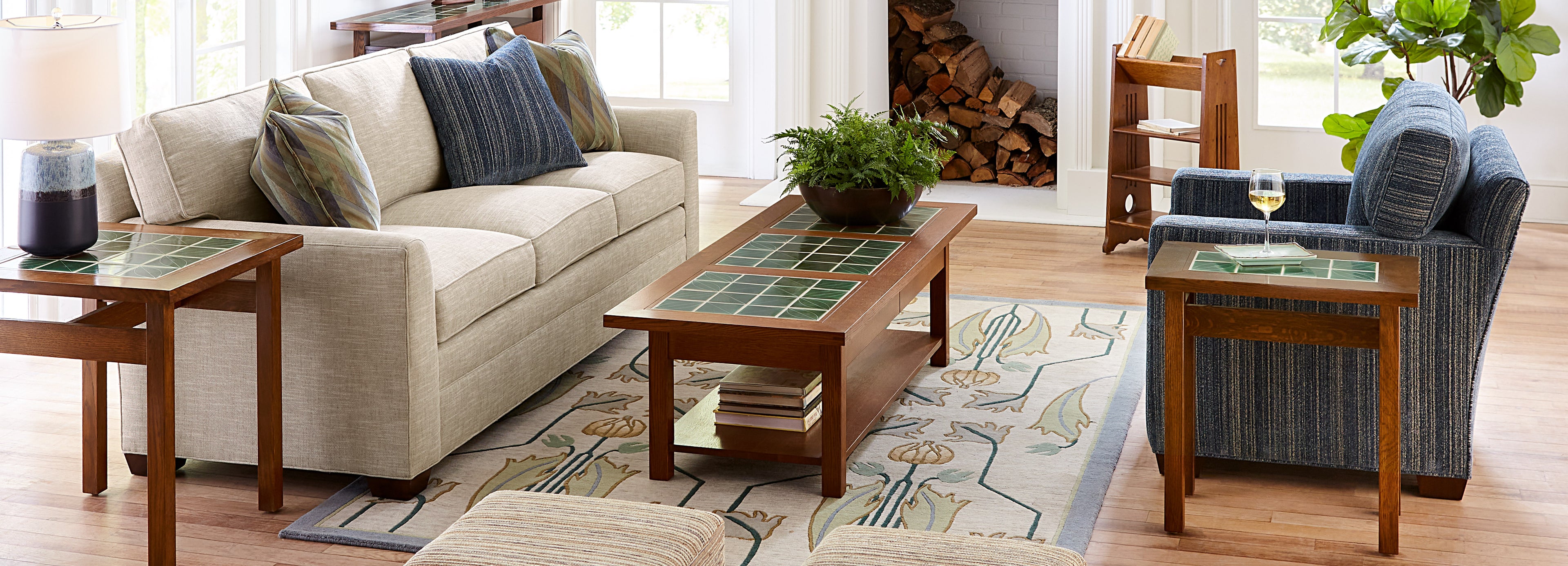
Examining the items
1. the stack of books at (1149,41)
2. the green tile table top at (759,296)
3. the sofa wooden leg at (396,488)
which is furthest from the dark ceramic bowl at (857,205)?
the stack of books at (1149,41)

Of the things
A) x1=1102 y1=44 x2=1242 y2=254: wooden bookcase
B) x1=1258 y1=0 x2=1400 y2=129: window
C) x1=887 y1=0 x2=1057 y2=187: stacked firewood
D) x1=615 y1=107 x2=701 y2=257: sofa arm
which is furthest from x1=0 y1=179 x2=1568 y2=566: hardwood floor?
x1=887 y1=0 x2=1057 y2=187: stacked firewood

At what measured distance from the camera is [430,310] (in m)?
3.12

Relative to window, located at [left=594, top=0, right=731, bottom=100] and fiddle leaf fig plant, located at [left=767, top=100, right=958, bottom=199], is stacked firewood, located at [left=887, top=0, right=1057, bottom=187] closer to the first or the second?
window, located at [left=594, top=0, right=731, bottom=100]

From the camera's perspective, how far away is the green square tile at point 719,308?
310 cm

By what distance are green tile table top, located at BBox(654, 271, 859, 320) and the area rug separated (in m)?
0.42

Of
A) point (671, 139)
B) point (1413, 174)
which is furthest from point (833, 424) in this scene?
point (671, 139)

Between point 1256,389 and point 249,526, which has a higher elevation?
point 1256,389

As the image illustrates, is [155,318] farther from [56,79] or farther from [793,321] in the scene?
[793,321]

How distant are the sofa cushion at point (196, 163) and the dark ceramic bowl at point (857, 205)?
4.47ft

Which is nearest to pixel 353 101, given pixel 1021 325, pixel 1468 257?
pixel 1021 325

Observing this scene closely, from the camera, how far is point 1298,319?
281 cm

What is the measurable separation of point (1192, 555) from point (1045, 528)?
30 centimetres

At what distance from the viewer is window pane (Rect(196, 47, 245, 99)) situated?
491 centimetres

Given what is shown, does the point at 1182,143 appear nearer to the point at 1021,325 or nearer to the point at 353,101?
the point at 1021,325
